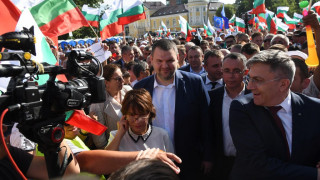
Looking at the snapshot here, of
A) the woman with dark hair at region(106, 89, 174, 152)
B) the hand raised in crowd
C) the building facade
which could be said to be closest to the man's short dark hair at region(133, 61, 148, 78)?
the woman with dark hair at region(106, 89, 174, 152)

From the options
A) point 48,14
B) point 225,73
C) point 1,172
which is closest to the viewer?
point 1,172

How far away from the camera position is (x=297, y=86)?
2.63 m

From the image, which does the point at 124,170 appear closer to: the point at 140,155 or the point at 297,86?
the point at 140,155

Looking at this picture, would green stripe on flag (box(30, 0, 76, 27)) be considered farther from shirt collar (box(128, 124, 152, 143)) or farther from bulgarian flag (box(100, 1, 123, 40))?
bulgarian flag (box(100, 1, 123, 40))

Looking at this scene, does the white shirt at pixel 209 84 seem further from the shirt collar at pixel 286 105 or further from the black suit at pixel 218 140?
the shirt collar at pixel 286 105

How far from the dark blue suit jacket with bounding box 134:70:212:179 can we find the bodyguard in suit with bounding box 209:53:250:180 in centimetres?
15

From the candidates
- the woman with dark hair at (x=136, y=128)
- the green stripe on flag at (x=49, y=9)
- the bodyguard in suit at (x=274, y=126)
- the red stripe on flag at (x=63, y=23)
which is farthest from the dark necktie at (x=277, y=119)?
the green stripe on flag at (x=49, y=9)

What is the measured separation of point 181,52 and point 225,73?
300 centimetres

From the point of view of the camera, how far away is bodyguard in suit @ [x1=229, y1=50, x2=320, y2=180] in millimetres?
1930

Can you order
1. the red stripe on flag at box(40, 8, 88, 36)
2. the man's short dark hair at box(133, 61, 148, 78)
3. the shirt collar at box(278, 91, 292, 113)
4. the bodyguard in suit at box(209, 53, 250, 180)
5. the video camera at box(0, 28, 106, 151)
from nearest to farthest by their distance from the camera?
the video camera at box(0, 28, 106, 151), the shirt collar at box(278, 91, 292, 113), the bodyguard in suit at box(209, 53, 250, 180), the red stripe on flag at box(40, 8, 88, 36), the man's short dark hair at box(133, 61, 148, 78)

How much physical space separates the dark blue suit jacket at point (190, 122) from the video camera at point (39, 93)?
1.44m

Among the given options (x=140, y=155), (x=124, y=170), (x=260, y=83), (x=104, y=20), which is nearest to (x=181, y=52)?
(x=104, y=20)

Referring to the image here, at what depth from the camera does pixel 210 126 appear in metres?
2.94

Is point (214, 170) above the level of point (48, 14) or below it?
below
